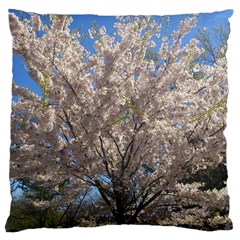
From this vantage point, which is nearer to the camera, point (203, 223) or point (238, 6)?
point (203, 223)

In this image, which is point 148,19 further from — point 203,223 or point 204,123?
point 203,223

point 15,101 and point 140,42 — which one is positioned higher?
point 140,42

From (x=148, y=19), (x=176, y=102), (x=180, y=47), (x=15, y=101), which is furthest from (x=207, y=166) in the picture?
(x=15, y=101)

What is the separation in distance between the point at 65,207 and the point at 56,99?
72 centimetres

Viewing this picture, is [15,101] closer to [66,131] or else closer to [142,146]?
[66,131]

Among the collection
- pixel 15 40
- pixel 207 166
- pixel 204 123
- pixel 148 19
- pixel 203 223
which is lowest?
pixel 203 223

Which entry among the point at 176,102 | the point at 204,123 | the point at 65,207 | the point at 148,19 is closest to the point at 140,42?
the point at 148,19

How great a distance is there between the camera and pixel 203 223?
10.6ft

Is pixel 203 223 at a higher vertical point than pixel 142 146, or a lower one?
lower

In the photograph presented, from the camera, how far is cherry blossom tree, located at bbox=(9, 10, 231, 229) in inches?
129

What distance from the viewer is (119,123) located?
3.37 meters

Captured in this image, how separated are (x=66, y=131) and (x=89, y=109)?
0.22 m

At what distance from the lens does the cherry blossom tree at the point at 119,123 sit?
3.28 metres

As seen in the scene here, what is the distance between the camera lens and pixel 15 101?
130 inches
